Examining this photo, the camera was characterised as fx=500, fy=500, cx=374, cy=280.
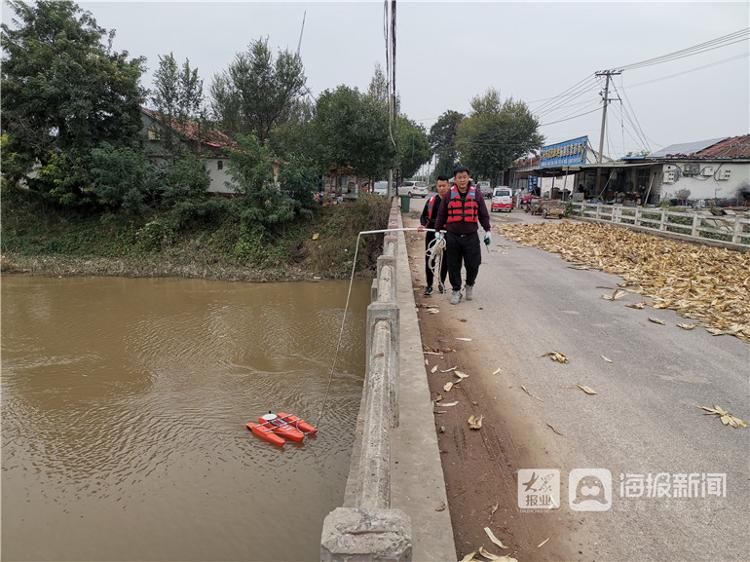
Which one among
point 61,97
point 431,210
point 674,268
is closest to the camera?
point 431,210

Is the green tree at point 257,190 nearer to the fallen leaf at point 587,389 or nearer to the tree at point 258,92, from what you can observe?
the tree at point 258,92

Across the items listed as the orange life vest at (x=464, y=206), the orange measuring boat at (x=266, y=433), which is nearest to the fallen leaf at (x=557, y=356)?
the orange life vest at (x=464, y=206)

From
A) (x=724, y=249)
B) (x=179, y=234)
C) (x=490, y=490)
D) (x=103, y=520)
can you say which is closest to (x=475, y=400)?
(x=490, y=490)

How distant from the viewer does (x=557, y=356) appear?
552cm

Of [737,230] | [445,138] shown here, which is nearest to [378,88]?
[737,230]

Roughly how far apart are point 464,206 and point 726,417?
391 cm

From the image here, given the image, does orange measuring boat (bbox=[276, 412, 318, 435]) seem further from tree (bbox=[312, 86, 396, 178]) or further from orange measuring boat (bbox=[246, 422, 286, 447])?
tree (bbox=[312, 86, 396, 178])

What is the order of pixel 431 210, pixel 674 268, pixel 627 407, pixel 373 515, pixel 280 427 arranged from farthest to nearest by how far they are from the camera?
pixel 674 268 → pixel 431 210 → pixel 280 427 → pixel 627 407 → pixel 373 515

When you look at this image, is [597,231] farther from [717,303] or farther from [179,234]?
[179,234]

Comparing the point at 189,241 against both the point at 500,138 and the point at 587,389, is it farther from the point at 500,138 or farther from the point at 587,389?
the point at 500,138

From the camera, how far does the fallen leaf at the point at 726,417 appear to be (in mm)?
4082

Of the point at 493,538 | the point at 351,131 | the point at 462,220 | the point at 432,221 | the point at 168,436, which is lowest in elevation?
the point at 168,436

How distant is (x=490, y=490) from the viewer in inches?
129

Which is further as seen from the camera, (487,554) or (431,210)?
(431,210)
